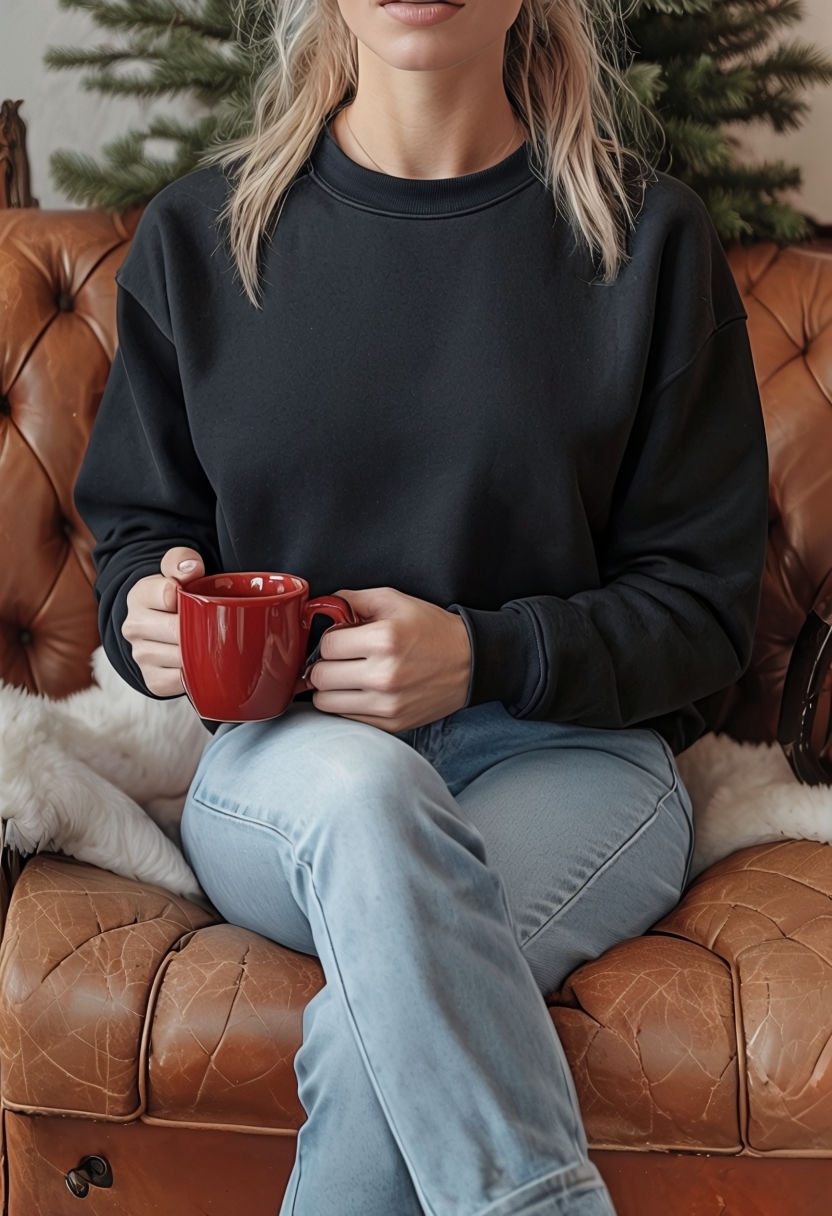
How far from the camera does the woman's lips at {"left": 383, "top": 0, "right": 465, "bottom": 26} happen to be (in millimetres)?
941

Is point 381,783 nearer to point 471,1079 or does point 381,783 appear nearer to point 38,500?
point 471,1079

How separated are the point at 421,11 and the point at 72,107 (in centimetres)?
90

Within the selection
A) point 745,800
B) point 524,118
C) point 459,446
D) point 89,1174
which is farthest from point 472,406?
point 89,1174

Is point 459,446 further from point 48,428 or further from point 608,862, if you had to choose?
point 48,428

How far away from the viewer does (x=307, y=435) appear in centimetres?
103

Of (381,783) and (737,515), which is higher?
(737,515)

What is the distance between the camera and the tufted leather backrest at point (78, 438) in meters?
1.36

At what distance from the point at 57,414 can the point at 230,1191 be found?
828mm

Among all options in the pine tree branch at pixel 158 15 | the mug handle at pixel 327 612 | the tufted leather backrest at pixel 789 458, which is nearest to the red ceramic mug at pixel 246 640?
the mug handle at pixel 327 612

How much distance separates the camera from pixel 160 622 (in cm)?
97

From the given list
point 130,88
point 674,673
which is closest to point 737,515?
point 674,673

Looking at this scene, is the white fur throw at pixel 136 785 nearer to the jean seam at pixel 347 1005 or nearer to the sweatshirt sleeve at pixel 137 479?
the sweatshirt sleeve at pixel 137 479

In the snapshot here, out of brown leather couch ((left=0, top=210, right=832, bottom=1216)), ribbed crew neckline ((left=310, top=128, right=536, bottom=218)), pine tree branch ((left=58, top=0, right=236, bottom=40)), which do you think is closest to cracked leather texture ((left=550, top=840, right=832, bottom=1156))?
brown leather couch ((left=0, top=210, right=832, bottom=1216))

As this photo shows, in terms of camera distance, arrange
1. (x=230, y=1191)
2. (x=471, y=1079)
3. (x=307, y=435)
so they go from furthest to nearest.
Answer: (x=307, y=435)
(x=230, y=1191)
(x=471, y=1079)
